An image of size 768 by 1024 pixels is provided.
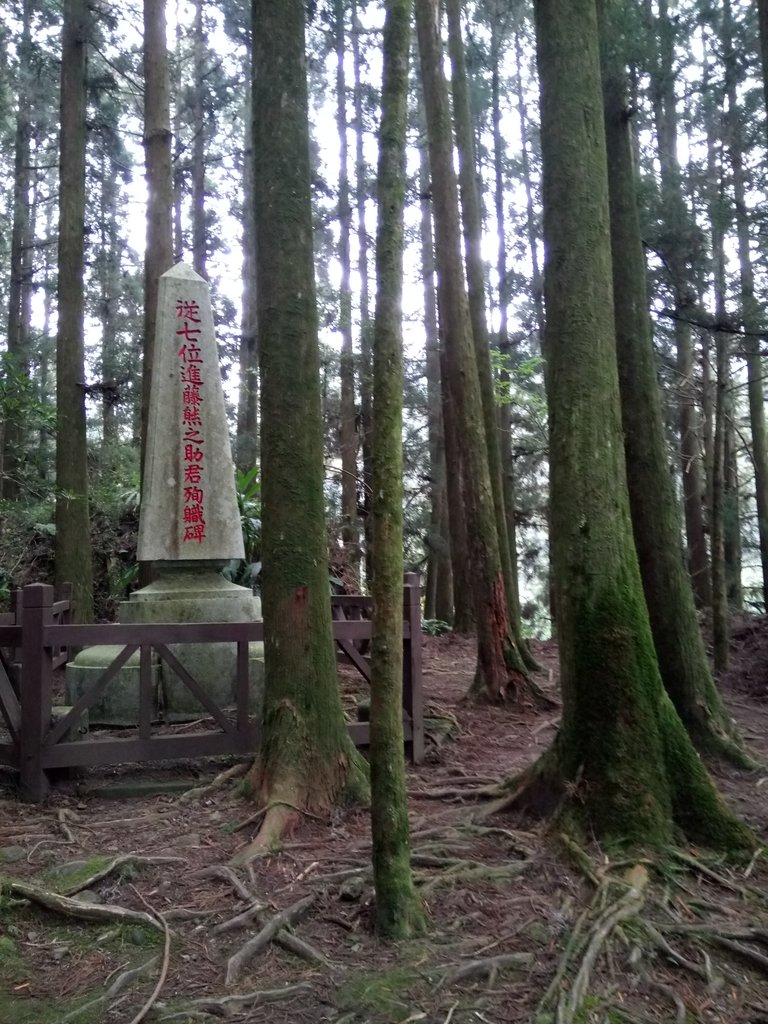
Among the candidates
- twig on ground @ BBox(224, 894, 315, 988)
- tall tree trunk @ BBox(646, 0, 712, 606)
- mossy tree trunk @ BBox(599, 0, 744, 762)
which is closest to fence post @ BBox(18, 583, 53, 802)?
twig on ground @ BBox(224, 894, 315, 988)

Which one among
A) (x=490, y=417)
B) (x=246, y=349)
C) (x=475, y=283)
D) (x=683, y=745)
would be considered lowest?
(x=683, y=745)

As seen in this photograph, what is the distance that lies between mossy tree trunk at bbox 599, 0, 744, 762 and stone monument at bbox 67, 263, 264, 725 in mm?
3279

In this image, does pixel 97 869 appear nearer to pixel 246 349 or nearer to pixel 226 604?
pixel 226 604

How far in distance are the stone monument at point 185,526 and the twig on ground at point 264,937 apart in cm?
310

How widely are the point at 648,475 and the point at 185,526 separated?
4131 mm

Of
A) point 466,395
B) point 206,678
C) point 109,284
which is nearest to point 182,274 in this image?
point 466,395

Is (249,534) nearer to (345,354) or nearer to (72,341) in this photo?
(72,341)

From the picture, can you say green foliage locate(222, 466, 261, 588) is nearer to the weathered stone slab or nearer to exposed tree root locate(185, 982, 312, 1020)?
the weathered stone slab

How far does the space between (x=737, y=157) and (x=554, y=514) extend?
11474 millimetres

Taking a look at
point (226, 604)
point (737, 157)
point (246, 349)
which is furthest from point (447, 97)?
point (246, 349)

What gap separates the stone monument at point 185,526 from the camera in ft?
22.8

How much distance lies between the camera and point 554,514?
15.6 feet

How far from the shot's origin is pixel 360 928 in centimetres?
362

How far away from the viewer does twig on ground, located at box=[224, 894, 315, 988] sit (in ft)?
10.8
